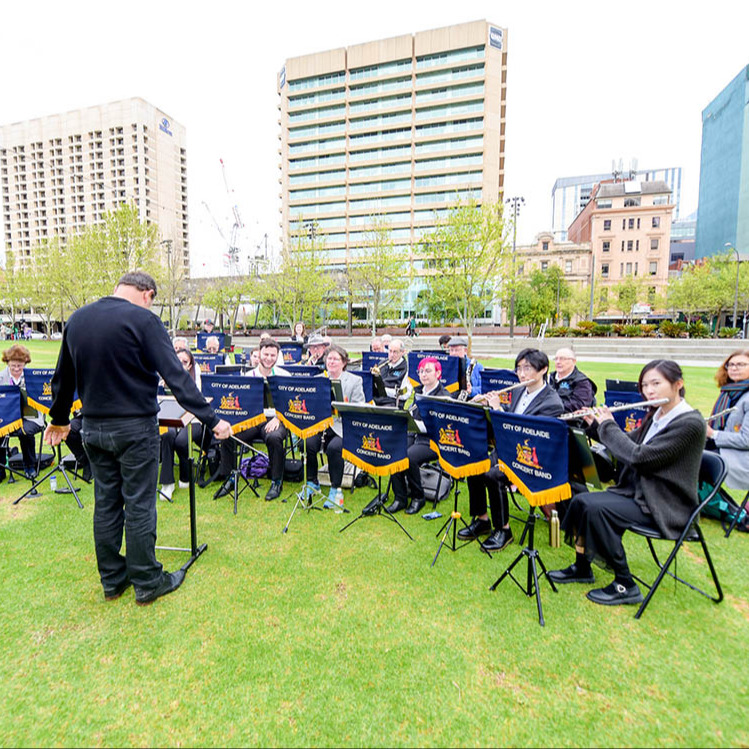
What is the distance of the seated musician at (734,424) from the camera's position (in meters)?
4.04

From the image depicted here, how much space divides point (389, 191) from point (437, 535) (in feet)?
209

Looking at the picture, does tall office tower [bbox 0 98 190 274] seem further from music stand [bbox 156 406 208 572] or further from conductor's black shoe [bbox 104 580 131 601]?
conductor's black shoe [bbox 104 580 131 601]

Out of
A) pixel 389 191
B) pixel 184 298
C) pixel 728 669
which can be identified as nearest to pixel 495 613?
pixel 728 669

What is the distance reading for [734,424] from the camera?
13.9ft

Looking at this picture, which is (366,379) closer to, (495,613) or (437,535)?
(437,535)

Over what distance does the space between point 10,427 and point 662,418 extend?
685 cm

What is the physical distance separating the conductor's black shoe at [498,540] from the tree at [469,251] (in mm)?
15890

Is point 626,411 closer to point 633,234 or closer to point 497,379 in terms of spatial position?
point 497,379

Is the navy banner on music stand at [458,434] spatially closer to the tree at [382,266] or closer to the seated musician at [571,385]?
the seated musician at [571,385]

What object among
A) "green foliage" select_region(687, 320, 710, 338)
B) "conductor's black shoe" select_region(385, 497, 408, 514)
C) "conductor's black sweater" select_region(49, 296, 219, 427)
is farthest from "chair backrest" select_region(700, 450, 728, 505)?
"green foliage" select_region(687, 320, 710, 338)

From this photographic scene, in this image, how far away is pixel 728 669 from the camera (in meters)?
2.50

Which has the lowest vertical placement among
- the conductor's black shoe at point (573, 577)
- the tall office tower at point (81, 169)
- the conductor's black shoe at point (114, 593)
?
the conductor's black shoe at point (114, 593)

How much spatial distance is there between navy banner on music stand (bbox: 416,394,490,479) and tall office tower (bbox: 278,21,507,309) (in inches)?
2015

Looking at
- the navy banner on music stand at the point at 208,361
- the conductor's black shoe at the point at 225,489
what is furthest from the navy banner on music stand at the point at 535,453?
the navy banner on music stand at the point at 208,361
